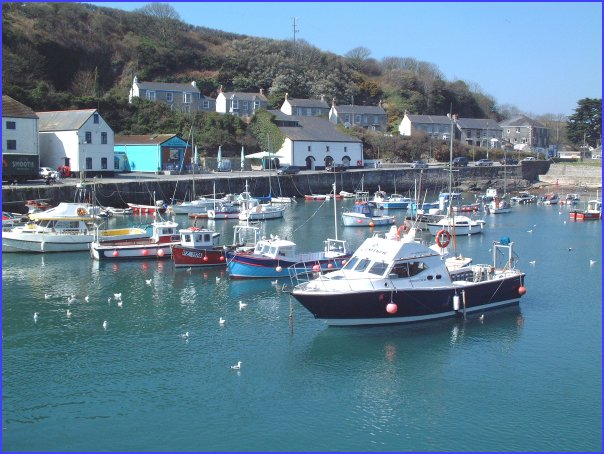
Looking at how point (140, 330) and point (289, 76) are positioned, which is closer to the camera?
point (140, 330)

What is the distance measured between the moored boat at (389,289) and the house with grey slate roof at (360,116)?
72716mm

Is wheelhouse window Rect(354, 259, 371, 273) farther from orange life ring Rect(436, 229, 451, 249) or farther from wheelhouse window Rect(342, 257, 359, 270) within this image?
orange life ring Rect(436, 229, 451, 249)

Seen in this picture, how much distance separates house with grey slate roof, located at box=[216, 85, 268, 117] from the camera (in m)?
89.3

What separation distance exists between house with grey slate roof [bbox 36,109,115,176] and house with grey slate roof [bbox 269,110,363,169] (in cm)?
2107

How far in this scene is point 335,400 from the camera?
683 inches

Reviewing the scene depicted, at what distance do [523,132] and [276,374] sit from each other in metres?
102

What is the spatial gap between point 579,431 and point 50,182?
1794 inches

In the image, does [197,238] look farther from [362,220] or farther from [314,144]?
[314,144]

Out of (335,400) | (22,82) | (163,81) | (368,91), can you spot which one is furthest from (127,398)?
(368,91)

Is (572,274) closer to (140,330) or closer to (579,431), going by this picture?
(579,431)

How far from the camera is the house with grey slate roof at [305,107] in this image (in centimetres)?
9300

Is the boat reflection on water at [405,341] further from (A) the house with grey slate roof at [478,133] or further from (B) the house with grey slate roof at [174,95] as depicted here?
(A) the house with grey slate roof at [478,133]

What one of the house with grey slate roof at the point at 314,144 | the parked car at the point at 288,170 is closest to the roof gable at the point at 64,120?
the parked car at the point at 288,170

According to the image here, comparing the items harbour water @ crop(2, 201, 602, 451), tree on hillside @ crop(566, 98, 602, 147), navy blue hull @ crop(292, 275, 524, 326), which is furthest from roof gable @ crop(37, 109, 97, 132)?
tree on hillside @ crop(566, 98, 602, 147)
